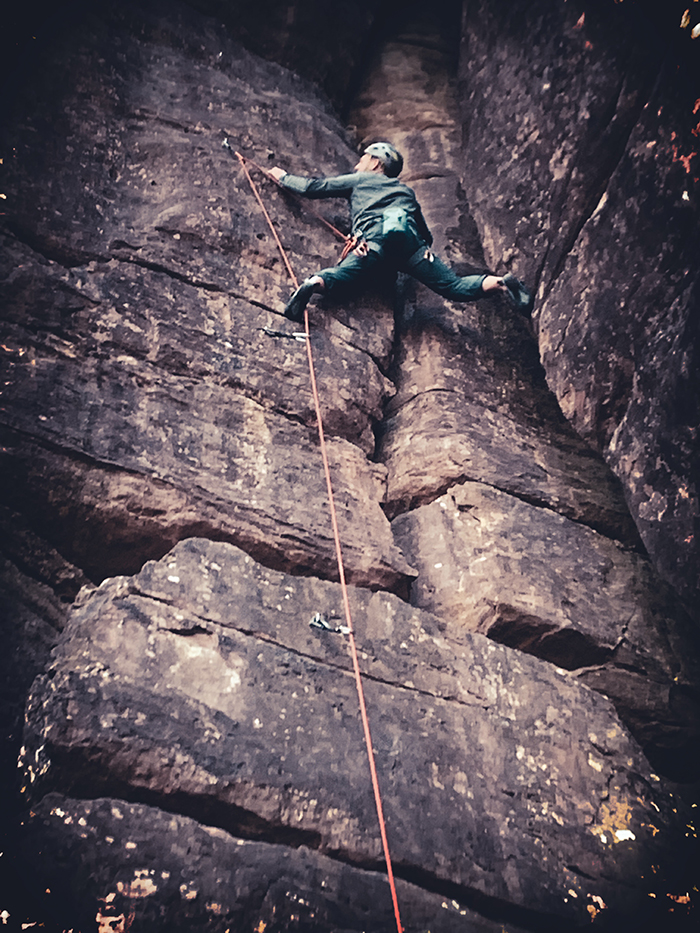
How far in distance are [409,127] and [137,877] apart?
6.07 meters

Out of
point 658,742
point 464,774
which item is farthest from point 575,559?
point 464,774

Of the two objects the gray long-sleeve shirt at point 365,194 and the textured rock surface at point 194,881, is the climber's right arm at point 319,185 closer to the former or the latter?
the gray long-sleeve shirt at point 365,194

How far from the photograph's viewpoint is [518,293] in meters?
3.81

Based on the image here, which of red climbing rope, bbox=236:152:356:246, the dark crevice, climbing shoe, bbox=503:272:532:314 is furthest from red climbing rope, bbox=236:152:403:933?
the dark crevice

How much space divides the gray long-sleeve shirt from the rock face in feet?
0.77

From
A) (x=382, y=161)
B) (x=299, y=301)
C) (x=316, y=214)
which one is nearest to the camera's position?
(x=299, y=301)

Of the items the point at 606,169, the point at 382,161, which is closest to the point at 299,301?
the point at 382,161

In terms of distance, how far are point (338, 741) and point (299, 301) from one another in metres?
2.49

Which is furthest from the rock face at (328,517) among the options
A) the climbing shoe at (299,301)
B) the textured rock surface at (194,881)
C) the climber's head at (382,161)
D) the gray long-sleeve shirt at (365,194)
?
the climber's head at (382,161)

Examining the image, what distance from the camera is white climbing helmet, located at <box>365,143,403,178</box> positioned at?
452cm

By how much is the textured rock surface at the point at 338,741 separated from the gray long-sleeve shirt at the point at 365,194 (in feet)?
8.71

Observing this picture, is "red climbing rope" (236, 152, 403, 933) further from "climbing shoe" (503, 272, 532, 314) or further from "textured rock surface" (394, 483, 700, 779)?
"climbing shoe" (503, 272, 532, 314)

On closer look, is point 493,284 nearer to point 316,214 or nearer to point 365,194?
point 365,194

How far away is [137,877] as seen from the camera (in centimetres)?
174
